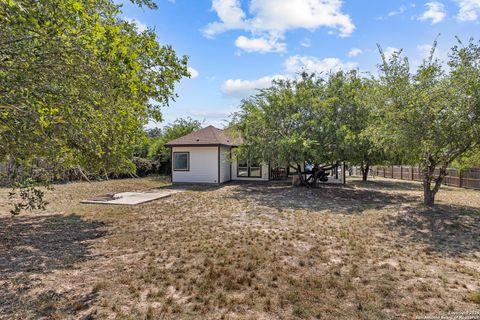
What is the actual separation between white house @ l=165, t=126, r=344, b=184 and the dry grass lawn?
839cm

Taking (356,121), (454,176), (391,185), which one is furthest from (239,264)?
(454,176)

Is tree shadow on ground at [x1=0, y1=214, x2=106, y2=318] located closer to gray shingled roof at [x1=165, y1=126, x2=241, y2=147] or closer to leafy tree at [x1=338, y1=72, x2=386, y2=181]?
leafy tree at [x1=338, y1=72, x2=386, y2=181]

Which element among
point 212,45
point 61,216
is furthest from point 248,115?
point 61,216

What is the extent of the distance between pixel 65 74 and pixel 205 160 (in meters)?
13.8

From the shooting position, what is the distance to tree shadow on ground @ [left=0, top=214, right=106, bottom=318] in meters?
3.37

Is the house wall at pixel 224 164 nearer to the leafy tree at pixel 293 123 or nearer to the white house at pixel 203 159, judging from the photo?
the white house at pixel 203 159

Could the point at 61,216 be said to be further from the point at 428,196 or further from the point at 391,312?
the point at 428,196

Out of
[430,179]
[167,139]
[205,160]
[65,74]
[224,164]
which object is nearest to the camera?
[65,74]

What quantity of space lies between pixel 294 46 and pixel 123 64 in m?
11.2

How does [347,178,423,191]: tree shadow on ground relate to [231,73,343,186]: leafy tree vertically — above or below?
below

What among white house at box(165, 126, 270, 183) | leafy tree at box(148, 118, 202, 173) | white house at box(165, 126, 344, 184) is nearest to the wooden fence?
white house at box(165, 126, 344, 184)

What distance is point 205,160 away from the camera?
1733 centimetres

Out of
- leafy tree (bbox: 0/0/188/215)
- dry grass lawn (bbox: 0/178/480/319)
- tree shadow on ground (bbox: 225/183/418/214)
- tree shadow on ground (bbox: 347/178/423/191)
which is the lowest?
dry grass lawn (bbox: 0/178/480/319)

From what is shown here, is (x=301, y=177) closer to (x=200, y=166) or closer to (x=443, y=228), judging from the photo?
(x=200, y=166)
